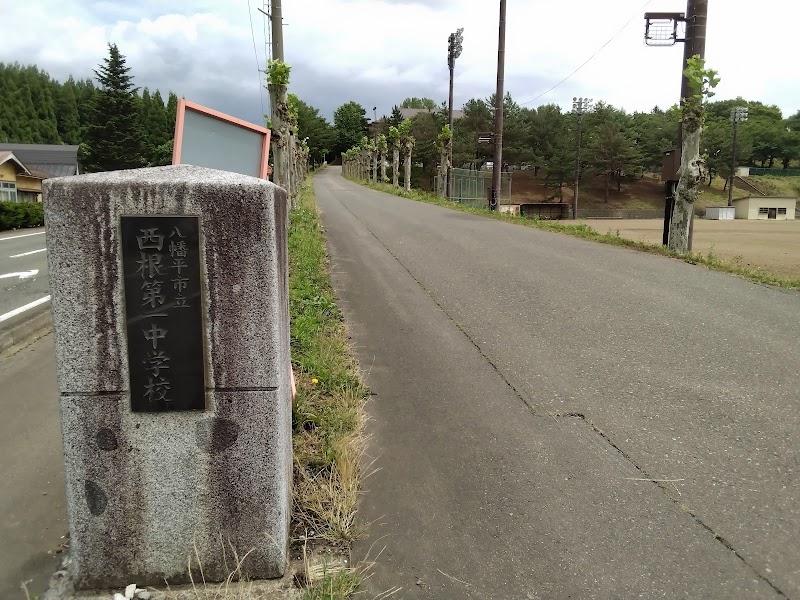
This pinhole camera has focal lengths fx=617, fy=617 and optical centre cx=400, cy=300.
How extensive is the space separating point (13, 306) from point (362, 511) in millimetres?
7740

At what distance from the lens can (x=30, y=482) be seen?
381 cm

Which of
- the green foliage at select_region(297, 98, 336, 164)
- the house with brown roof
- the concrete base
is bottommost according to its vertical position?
the concrete base

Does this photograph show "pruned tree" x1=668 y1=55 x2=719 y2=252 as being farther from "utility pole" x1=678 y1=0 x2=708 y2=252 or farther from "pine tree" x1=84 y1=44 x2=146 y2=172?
"pine tree" x1=84 y1=44 x2=146 y2=172

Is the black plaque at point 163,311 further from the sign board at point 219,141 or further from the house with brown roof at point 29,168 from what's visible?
the house with brown roof at point 29,168

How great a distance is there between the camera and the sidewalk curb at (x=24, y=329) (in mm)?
7005

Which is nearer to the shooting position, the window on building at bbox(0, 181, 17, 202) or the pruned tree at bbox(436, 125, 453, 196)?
the pruned tree at bbox(436, 125, 453, 196)

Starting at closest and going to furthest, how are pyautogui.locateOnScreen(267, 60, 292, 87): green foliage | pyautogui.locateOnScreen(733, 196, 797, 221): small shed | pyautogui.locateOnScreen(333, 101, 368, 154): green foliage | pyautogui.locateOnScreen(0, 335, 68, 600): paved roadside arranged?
pyautogui.locateOnScreen(0, 335, 68, 600): paved roadside < pyautogui.locateOnScreen(267, 60, 292, 87): green foliage < pyautogui.locateOnScreen(733, 196, 797, 221): small shed < pyautogui.locateOnScreen(333, 101, 368, 154): green foliage

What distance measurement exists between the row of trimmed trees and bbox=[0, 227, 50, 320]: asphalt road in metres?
22.4

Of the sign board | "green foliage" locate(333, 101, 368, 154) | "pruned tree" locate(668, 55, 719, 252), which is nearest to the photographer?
the sign board

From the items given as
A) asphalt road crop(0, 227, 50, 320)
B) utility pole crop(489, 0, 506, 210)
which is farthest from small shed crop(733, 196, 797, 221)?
asphalt road crop(0, 227, 50, 320)

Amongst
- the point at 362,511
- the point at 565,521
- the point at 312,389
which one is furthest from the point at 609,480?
the point at 312,389

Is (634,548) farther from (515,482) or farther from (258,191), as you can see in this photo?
(258,191)

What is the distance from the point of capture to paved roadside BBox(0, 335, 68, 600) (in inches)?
116

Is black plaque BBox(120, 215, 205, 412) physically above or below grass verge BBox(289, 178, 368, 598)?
above
